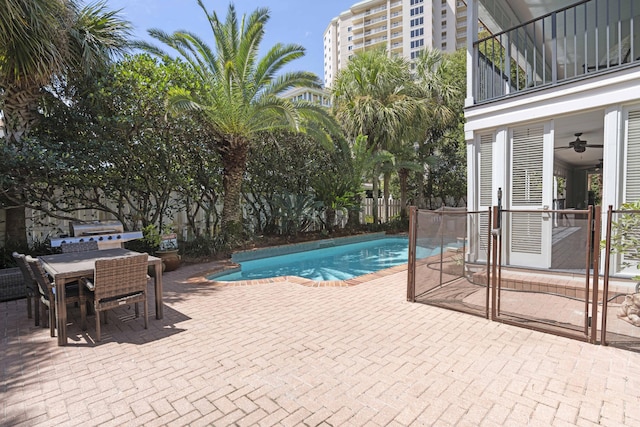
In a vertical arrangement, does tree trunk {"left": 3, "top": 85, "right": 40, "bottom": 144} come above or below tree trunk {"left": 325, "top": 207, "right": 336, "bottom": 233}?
above

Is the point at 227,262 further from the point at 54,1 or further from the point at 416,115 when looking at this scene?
the point at 416,115

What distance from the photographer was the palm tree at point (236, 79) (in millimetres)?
9477

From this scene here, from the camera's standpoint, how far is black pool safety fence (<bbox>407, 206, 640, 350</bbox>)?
3.93m

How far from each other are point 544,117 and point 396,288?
4047mm

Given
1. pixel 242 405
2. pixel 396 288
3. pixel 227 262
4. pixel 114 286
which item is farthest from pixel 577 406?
pixel 227 262

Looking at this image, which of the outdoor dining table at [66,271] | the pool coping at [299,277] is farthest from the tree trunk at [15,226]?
the pool coping at [299,277]

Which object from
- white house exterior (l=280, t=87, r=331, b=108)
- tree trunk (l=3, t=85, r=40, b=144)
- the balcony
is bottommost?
tree trunk (l=3, t=85, r=40, b=144)

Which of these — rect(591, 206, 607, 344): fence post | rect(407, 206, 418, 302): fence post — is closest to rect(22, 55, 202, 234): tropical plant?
rect(407, 206, 418, 302): fence post

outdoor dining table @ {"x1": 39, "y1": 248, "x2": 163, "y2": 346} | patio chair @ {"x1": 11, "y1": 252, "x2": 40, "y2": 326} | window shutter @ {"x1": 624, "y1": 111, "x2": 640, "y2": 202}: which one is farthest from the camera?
window shutter @ {"x1": 624, "y1": 111, "x2": 640, "y2": 202}

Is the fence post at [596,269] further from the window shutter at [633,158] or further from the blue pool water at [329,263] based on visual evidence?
the blue pool water at [329,263]

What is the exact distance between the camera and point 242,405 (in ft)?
9.08

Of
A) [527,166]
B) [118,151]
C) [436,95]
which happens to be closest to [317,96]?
[436,95]

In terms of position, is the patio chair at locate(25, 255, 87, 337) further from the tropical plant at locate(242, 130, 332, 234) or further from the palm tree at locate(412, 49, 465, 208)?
the palm tree at locate(412, 49, 465, 208)

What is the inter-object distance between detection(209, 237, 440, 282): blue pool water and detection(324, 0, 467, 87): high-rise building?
5690 cm
